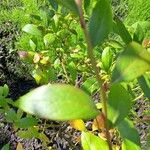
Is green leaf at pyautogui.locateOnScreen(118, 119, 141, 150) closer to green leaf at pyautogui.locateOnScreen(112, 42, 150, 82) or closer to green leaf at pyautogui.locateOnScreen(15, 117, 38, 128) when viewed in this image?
green leaf at pyautogui.locateOnScreen(112, 42, 150, 82)

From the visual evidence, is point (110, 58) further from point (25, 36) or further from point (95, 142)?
point (25, 36)

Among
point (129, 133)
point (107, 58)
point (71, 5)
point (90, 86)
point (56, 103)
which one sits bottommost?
point (90, 86)

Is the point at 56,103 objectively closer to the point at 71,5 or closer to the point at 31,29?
the point at 71,5

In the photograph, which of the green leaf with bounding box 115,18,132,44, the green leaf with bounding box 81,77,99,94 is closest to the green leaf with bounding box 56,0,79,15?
the green leaf with bounding box 115,18,132,44

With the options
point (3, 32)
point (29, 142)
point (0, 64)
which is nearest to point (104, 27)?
point (29, 142)

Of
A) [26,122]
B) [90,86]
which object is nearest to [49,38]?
[90,86]

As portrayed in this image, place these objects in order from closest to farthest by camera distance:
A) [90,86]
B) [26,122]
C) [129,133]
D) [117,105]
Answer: [117,105]
[129,133]
[26,122]
[90,86]
